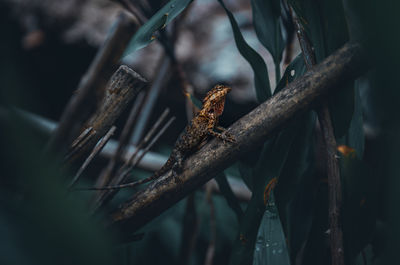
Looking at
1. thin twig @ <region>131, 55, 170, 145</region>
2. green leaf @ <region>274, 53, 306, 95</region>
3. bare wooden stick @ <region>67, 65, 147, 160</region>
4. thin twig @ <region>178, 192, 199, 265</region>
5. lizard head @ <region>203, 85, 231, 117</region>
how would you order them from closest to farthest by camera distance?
bare wooden stick @ <region>67, 65, 147, 160</region> → green leaf @ <region>274, 53, 306, 95</region> → lizard head @ <region>203, 85, 231, 117</region> → thin twig @ <region>178, 192, 199, 265</region> → thin twig @ <region>131, 55, 170, 145</region>

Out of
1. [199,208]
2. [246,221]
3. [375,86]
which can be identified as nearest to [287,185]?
[246,221]

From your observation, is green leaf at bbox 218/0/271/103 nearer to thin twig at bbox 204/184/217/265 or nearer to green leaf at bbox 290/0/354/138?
green leaf at bbox 290/0/354/138

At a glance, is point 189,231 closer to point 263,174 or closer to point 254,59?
point 263,174

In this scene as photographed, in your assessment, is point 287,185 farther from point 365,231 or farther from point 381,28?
point 381,28

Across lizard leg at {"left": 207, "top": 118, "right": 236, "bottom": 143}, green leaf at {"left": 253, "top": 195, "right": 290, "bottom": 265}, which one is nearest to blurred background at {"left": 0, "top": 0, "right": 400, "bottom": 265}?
green leaf at {"left": 253, "top": 195, "right": 290, "bottom": 265}

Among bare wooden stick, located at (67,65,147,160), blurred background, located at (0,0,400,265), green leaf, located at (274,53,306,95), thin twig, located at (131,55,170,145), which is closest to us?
blurred background, located at (0,0,400,265)

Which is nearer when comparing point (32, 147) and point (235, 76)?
point (32, 147)
